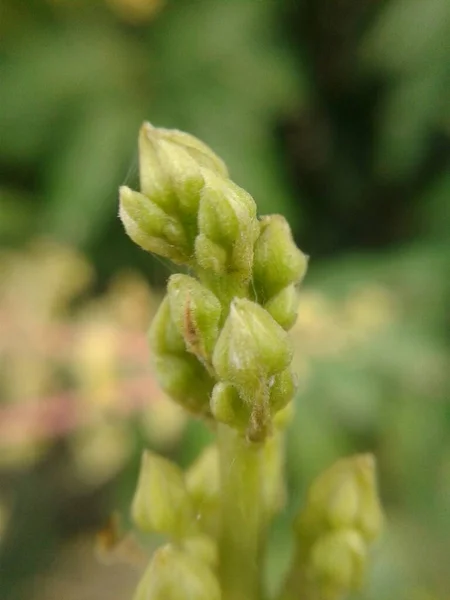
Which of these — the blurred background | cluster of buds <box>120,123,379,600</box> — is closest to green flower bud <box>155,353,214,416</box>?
cluster of buds <box>120,123,379,600</box>

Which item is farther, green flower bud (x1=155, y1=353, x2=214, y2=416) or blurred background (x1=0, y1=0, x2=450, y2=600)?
blurred background (x1=0, y1=0, x2=450, y2=600)

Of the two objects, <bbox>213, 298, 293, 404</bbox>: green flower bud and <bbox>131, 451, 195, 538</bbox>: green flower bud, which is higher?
<bbox>213, 298, 293, 404</bbox>: green flower bud

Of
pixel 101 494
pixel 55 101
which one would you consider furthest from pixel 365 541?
pixel 101 494

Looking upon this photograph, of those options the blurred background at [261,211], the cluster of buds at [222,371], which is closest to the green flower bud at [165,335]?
the cluster of buds at [222,371]

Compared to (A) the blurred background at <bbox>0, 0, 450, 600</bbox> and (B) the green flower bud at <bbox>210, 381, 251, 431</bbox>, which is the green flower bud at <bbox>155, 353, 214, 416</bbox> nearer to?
(B) the green flower bud at <bbox>210, 381, 251, 431</bbox>

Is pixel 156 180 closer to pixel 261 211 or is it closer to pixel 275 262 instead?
pixel 275 262

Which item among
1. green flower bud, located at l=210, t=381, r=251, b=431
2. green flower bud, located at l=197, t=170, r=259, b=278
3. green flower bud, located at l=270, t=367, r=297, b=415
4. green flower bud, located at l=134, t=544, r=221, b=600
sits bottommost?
green flower bud, located at l=134, t=544, r=221, b=600

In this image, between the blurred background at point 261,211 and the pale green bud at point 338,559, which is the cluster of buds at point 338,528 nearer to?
the pale green bud at point 338,559
